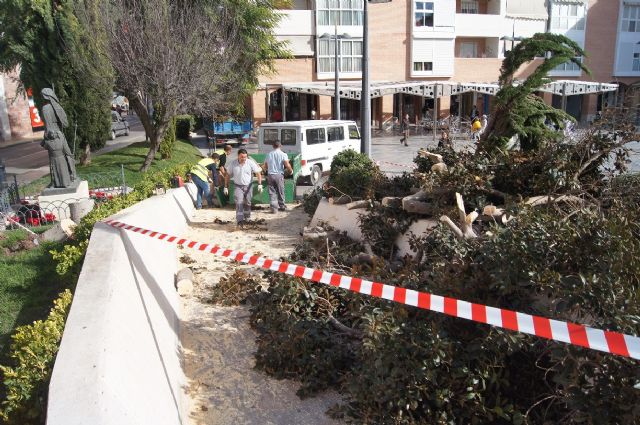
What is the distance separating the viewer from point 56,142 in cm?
1080

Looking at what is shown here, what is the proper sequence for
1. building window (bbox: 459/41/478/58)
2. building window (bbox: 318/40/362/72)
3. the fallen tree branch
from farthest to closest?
building window (bbox: 459/41/478/58)
building window (bbox: 318/40/362/72)
the fallen tree branch

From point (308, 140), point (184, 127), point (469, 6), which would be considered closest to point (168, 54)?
A: point (308, 140)

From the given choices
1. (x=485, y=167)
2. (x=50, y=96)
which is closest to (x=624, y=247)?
(x=485, y=167)

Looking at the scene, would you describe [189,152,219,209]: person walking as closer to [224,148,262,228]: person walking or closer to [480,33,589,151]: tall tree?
[224,148,262,228]: person walking

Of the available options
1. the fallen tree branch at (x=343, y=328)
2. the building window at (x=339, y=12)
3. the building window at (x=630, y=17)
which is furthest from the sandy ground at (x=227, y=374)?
the building window at (x=630, y=17)

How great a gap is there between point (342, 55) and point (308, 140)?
2116 centimetres

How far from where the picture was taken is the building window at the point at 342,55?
3391cm

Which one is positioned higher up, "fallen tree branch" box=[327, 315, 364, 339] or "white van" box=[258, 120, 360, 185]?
"white van" box=[258, 120, 360, 185]

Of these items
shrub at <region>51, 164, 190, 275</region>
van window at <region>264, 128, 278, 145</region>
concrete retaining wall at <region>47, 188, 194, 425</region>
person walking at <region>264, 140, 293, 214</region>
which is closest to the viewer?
concrete retaining wall at <region>47, 188, 194, 425</region>

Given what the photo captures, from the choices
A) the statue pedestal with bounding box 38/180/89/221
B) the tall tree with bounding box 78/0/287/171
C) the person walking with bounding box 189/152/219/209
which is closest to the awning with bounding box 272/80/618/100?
the tall tree with bounding box 78/0/287/171

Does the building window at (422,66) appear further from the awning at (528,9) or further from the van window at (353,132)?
the van window at (353,132)

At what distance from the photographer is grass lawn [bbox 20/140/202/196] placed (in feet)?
45.4

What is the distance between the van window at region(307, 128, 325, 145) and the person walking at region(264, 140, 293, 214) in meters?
3.51

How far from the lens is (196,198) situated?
37.7 feet
